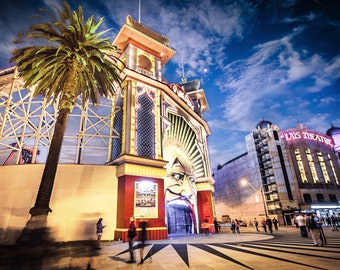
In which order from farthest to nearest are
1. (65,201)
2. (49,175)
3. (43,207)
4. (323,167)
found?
(323,167) < (65,201) < (49,175) < (43,207)

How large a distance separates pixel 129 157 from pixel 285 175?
4404cm

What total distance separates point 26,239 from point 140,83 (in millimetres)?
15314

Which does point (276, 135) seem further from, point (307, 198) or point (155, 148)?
point (155, 148)

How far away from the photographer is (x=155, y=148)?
1831 centimetres

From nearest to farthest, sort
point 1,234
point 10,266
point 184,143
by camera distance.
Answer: point 10,266
point 1,234
point 184,143

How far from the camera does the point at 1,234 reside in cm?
1282

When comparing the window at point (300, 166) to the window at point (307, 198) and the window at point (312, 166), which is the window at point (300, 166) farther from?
the window at point (307, 198)

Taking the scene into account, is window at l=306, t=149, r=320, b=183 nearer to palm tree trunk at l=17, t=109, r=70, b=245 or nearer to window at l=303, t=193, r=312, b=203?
window at l=303, t=193, r=312, b=203

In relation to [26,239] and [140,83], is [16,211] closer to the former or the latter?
[26,239]

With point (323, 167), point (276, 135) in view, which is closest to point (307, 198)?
point (323, 167)

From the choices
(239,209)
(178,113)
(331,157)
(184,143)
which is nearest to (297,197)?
(239,209)

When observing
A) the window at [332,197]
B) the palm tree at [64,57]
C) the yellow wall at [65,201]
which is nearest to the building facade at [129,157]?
the yellow wall at [65,201]

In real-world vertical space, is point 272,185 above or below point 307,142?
below

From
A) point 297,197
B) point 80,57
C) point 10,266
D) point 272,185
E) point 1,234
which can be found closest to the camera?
point 10,266
